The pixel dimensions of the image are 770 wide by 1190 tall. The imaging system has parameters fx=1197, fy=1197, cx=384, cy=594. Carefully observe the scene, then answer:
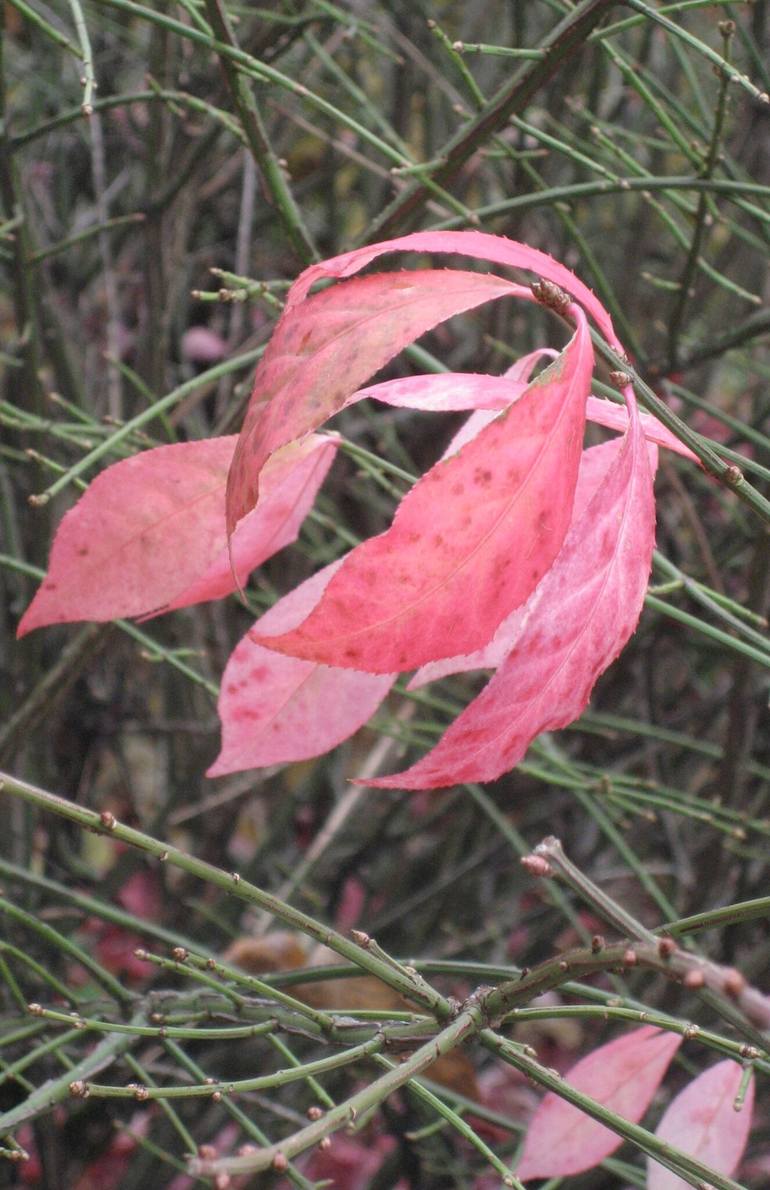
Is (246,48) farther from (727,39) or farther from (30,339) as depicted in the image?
(727,39)

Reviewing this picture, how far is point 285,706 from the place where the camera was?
63 centimetres

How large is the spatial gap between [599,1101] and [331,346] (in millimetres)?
495

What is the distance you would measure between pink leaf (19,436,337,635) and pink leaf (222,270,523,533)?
0.50 feet

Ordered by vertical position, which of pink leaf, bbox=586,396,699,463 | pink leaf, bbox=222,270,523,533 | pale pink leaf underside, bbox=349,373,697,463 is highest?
pink leaf, bbox=222,270,523,533

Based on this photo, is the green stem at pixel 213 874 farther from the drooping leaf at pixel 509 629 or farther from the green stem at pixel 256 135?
the green stem at pixel 256 135

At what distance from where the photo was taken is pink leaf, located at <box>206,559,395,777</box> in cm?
63

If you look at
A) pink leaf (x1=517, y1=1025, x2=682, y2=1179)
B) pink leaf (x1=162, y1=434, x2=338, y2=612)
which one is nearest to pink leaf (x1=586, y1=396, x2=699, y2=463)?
pink leaf (x1=162, y1=434, x2=338, y2=612)

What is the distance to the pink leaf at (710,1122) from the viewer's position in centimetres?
72

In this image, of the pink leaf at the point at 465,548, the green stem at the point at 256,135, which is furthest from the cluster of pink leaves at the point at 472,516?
the green stem at the point at 256,135

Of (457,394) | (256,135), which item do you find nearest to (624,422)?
(457,394)

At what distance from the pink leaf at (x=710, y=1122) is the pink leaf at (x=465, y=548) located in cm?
42

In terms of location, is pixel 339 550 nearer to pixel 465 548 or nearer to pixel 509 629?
pixel 509 629

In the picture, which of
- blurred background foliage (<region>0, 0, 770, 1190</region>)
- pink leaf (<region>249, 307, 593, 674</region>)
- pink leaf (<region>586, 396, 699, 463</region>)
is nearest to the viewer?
pink leaf (<region>249, 307, 593, 674</region>)

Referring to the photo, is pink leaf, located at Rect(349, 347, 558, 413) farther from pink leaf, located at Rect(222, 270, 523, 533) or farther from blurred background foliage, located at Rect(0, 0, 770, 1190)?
blurred background foliage, located at Rect(0, 0, 770, 1190)
